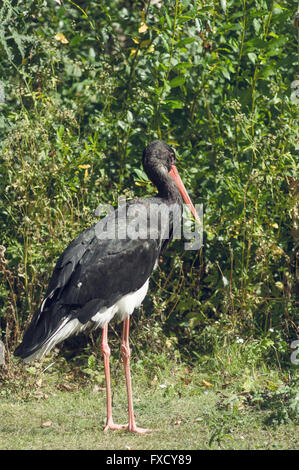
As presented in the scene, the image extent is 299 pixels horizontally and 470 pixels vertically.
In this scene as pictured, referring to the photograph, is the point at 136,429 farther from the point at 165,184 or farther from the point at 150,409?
the point at 165,184

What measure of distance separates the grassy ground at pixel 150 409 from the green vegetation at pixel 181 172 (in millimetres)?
30

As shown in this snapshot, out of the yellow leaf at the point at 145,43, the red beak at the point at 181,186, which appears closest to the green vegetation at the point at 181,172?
the yellow leaf at the point at 145,43

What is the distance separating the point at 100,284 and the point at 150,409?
1073 millimetres

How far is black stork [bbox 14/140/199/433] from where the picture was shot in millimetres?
5320

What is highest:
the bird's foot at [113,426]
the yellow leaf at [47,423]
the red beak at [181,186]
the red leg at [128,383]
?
the red beak at [181,186]

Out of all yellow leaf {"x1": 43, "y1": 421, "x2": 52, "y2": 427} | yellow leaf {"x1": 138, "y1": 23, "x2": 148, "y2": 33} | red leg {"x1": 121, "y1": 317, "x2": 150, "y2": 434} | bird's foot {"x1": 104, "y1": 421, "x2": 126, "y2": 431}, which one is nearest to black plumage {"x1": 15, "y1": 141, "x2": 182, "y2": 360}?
red leg {"x1": 121, "y1": 317, "x2": 150, "y2": 434}

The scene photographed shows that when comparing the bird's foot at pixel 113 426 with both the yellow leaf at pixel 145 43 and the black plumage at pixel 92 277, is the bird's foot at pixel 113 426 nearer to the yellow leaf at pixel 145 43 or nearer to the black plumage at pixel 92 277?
the black plumage at pixel 92 277

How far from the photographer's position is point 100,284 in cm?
549

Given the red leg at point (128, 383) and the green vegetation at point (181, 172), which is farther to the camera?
the green vegetation at point (181, 172)

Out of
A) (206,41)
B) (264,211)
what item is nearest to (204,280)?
(264,211)

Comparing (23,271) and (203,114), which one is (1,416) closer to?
(23,271)

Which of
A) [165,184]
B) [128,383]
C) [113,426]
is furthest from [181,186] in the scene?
[113,426]

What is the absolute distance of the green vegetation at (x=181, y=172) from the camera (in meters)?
6.18

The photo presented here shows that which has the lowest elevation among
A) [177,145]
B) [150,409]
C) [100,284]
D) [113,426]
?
[150,409]
